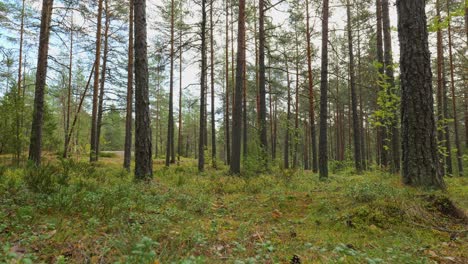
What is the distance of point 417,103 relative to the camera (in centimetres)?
486

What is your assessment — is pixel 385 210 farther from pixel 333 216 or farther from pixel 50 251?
pixel 50 251

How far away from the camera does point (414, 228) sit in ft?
10.4

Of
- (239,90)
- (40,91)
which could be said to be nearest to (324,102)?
(239,90)

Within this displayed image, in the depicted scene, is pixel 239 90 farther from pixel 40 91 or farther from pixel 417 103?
pixel 40 91

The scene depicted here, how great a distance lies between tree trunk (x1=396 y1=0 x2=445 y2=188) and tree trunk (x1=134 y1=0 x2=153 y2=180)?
607 cm

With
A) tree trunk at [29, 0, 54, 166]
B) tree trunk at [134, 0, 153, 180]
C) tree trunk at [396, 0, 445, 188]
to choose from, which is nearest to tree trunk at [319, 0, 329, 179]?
tree trunk at [396, 0, 445, 188]

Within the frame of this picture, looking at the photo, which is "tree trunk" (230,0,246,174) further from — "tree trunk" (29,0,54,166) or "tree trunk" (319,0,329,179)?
"tree trunk" (29,0,54,166)

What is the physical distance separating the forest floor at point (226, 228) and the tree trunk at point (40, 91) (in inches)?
184

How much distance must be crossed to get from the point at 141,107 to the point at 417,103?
637cm

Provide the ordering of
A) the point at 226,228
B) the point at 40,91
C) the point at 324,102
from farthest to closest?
the point at 324,102
the point at 40,91
the point at 226,228

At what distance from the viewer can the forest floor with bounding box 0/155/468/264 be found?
222cm

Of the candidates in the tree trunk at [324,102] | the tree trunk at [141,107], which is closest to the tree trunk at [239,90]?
the tree trunk at [324,102]

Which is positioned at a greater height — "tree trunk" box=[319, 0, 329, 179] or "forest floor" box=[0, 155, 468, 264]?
"tree trunk" box=[319, 0, 329, 179]

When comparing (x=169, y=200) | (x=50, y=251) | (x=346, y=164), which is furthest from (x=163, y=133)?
(x=50, y=251)
